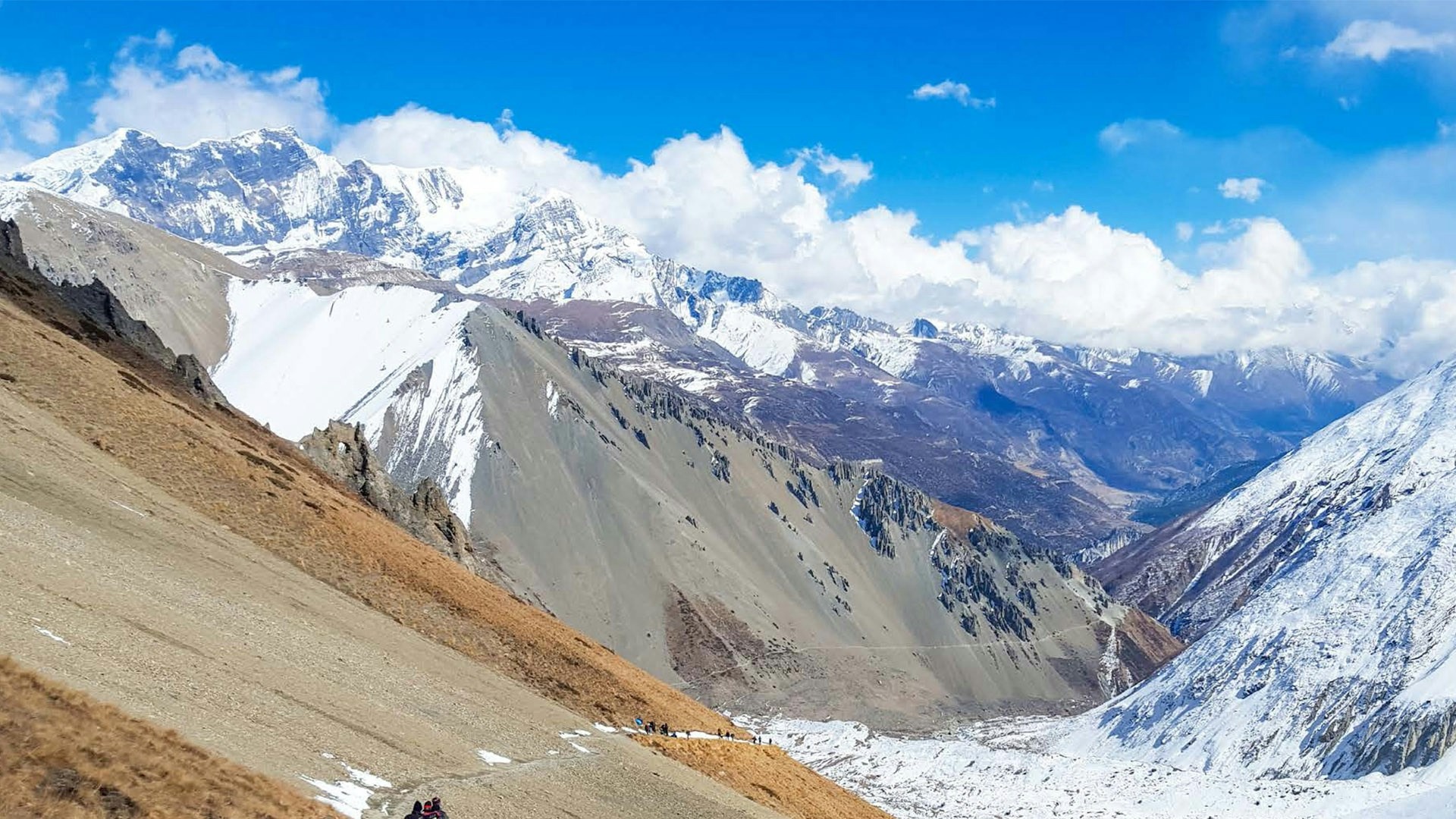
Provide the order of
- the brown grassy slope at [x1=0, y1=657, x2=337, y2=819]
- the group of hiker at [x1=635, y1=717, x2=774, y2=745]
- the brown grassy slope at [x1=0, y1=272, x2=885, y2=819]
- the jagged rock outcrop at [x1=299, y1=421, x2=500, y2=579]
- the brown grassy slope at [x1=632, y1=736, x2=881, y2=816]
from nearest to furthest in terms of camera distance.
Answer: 1. the brown grassy slope at [x1=0, y1=657, x2=337, y2=819]
2. the brown grassy slope at [x1=632, y1=736, x2=881, y2=816]
3. the brown grassy slope at [x1=0, y1=272, x2=885, y2=819]
4. the group of hiker at [x1=635, y1=717, x2=774, y2=745]
5. the jagged rock outcrop at [x1=299, y1=421, x2=500, y2=579]

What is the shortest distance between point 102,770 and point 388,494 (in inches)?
3316

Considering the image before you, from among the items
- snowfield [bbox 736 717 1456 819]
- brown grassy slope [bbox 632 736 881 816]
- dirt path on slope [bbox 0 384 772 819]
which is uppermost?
dirt path on slope [bbox 0 384 772 819]

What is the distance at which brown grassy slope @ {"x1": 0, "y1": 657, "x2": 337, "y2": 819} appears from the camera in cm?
2134

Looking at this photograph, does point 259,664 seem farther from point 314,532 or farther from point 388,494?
point 388,494

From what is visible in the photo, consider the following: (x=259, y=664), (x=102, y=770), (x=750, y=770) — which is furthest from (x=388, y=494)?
(x=102, y=770)

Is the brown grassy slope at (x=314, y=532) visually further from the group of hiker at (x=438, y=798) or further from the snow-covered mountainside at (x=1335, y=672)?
the snow-covered mountainside at (x=1335, y=672)

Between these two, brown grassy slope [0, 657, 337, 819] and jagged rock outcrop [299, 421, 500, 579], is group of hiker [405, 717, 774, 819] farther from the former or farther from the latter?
jagged rock outcrop [299, 421, 500, 579]

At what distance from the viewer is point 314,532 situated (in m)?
60.6

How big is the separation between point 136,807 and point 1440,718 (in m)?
117

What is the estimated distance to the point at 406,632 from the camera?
180ft

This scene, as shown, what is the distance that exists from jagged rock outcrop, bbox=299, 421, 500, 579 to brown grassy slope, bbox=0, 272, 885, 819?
2547cm

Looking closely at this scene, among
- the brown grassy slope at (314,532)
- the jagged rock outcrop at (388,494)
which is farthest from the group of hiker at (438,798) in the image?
the jagged rock outcrop at (388,494)

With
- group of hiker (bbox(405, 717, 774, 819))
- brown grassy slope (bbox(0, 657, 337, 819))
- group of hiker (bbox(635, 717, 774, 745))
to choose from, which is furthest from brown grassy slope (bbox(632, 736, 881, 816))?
brown grassy slope (bbox(0, 657, 337, 819))

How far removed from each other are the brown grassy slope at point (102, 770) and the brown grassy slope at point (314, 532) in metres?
31.0
